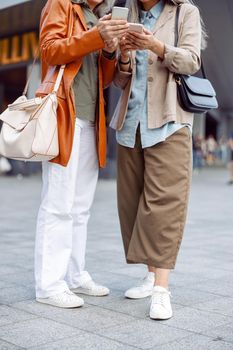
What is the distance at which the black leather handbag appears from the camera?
11.7 ft

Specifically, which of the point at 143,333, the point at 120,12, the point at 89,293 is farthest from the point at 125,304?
the point at 120,12

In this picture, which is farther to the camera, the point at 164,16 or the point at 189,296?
the point at 189,296

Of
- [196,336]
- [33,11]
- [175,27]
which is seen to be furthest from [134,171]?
[33,11]

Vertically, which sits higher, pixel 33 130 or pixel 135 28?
pixel 135 28

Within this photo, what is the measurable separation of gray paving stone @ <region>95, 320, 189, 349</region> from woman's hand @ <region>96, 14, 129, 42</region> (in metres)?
1.63

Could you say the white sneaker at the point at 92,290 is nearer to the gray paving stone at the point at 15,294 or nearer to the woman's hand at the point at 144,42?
the gray paving stone at the point at 15,294

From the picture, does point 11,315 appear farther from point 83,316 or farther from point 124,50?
point 124,50

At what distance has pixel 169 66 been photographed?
3.50 meters

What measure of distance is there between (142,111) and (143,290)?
3.92 feet

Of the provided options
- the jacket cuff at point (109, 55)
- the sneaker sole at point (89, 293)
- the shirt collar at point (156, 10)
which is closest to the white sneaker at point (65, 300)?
the sneaker sole at point (89, 293)

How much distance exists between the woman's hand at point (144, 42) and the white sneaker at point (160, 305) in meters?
1.42

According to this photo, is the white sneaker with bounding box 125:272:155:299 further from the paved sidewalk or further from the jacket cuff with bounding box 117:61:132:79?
the jacket cuff with bounding box 117:61:132:79

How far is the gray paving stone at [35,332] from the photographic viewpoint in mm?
2932

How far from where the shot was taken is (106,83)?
12.7 ft
